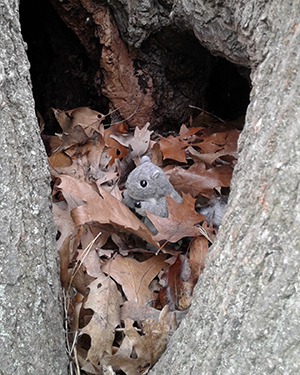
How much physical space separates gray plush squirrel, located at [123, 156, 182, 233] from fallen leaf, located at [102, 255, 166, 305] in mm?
204

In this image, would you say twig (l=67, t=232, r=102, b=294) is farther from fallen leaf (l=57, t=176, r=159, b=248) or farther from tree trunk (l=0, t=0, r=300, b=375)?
tree trunk (l=0, t=0, r=300, b=375)

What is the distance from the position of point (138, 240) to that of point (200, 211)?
0.36m

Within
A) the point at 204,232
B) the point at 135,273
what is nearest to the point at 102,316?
the point at 135,273

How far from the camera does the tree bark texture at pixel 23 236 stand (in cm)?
104

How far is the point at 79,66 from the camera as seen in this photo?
240 cm

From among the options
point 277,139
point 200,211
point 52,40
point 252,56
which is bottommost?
point 200,211

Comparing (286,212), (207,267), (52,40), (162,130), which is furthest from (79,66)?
(286,212)

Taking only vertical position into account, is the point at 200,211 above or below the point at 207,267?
below

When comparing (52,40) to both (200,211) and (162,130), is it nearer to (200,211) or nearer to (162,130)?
(162,130)

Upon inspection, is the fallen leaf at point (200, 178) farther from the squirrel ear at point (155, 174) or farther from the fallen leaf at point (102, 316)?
the fallen leaf at point (102, 316)

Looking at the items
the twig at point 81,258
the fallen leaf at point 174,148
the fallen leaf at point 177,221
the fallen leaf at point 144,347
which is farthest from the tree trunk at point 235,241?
the fallen leaf at point 174,148

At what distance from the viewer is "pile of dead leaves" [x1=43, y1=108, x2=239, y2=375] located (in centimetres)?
132

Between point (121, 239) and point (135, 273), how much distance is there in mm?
229

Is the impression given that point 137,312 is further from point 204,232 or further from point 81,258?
point 204,232
